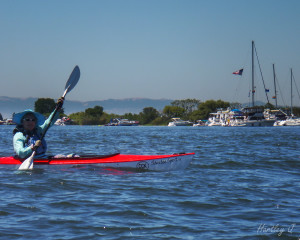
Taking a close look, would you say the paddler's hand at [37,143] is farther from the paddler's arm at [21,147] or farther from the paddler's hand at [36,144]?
the paddler's arm at [21,147]

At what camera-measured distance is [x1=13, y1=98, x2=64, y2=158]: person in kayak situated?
419 inches

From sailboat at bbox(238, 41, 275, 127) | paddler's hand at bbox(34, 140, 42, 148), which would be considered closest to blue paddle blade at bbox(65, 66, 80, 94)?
paddler's hand at bbox(34, 140, 42, 148)

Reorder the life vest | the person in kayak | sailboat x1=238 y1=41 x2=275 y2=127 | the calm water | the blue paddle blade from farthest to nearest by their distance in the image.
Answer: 1. sailboat x1=238 y1=41 x2=275 y2=127
2. the blue paddle blade
3. the life vest
4. the person in kayak
5. the calm water

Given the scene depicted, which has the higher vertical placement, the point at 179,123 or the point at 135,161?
the point at 179,123

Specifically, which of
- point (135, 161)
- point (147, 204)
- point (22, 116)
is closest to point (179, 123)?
point (135, 161)

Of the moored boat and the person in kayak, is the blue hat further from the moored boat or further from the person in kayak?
the moored boat

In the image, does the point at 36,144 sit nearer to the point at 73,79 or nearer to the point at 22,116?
the point at 22,116

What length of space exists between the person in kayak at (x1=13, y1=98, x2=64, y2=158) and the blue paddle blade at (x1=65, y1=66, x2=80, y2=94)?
3103 mm

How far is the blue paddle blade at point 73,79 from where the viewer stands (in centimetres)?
1434

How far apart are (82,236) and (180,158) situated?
241 inches

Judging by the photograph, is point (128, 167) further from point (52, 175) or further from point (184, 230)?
point (184, 230)

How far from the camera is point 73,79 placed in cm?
1448

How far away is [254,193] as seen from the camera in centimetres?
804

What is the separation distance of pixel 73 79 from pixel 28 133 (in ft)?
13.2
